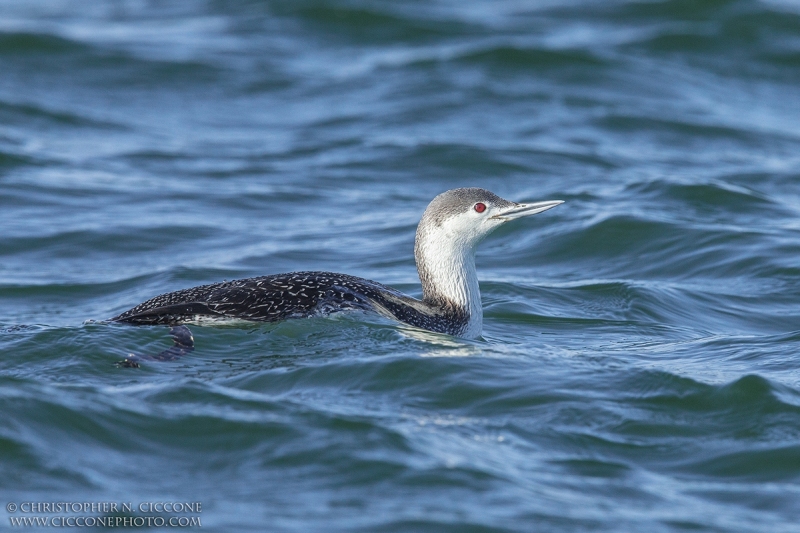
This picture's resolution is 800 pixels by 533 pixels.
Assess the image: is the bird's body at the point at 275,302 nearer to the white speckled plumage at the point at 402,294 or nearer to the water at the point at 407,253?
the white speckled plumage at the point at 402,294

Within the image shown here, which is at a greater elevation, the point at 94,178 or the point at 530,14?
the point at 530,14

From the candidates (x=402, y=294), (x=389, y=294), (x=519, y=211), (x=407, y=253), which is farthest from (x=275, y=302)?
(x=407, y=253)

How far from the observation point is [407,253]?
1079 centimetres

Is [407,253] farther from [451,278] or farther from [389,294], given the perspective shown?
[389,294]

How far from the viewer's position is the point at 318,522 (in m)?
4.99

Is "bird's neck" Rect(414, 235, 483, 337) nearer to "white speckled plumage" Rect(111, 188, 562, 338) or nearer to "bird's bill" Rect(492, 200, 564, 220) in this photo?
"white speckled plumage" Rect(111, 188, 562, 338)

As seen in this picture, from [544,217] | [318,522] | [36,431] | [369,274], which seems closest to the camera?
[318,522]

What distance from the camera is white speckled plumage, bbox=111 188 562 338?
6.84 meters

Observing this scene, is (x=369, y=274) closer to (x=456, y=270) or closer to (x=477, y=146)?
(x=456, y=270)

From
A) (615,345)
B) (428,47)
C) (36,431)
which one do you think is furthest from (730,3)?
(36,431)

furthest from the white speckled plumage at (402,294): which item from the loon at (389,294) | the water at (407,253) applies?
the water at (407,253)

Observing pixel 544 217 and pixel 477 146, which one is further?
pixel 477 146

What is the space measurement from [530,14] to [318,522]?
16.8 metres

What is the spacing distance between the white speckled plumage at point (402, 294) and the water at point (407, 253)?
0.14 meters
